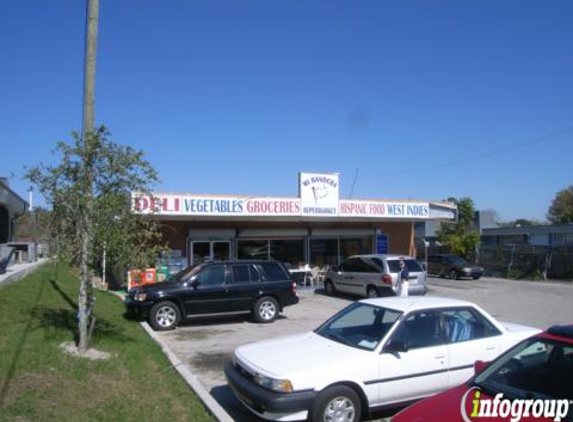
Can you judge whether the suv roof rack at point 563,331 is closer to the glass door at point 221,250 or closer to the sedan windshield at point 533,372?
the sedan windshield at point 533,372

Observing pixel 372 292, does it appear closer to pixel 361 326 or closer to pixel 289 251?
pixel 289 251

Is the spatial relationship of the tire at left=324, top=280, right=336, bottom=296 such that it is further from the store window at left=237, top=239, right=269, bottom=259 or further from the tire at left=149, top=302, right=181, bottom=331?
the tire at left=149, top=302, right=181, bottom=331

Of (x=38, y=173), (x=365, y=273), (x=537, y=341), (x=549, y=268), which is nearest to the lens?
(x=537, y=341)

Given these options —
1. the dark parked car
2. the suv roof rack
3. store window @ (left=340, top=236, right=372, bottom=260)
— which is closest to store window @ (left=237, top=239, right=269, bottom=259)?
store window @ (left=340, top=236, right=372, bottom=260)

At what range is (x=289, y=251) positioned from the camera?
23.3 m

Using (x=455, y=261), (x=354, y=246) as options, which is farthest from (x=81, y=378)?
(x=455, y=261)

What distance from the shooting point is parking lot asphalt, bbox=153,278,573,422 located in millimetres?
8617

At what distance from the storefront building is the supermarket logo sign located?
14.9m

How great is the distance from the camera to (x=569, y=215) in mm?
70438

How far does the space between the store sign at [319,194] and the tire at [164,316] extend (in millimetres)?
8692

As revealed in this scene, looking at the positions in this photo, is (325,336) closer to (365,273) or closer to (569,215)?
(365,273)

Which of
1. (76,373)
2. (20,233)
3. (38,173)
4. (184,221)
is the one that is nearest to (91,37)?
(38,173)

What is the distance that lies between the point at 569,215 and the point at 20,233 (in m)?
66.3

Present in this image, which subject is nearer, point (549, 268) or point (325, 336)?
point (325, 336)
